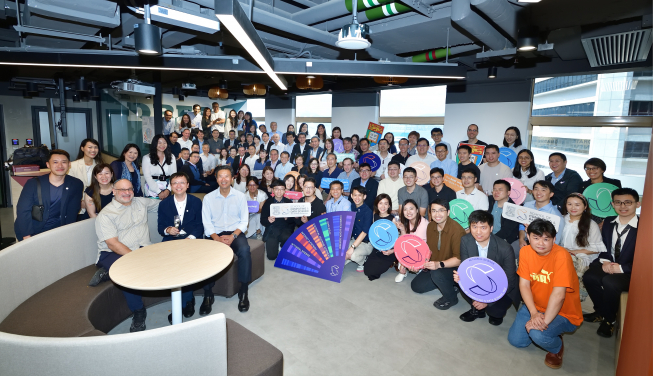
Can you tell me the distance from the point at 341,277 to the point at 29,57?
4779 millimetres

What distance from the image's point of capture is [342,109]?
10.6m

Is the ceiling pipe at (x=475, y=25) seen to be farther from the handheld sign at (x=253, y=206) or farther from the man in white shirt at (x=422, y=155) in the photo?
the handheld sign at (x=253, y=206)

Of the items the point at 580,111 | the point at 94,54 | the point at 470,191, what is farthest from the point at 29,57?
the point at 580,111

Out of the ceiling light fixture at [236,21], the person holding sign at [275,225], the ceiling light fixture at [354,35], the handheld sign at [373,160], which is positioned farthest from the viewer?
the handheld sign at [373,160]

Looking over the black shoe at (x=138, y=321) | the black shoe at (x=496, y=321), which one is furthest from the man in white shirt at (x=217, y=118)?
the black shoe at (x=496, y=321)

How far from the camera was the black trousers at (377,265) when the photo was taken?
4.39 meters

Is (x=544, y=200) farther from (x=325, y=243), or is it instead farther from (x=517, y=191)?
(x=325, y=243)

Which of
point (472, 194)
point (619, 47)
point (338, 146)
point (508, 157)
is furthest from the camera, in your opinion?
point (338, 146)

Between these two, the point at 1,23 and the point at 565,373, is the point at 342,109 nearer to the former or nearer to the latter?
the point at 1,23

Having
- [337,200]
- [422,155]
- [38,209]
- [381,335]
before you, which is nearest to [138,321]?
[38,209]

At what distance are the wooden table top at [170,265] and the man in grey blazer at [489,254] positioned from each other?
236 centimetres

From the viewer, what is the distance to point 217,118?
42.5ft

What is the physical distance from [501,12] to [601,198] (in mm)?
2583

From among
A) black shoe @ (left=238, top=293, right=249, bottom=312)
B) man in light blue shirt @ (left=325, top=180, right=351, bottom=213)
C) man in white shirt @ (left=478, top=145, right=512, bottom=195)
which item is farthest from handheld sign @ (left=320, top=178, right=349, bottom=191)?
black shoe @ (left=238, top=293, right=249, bottom=312)
